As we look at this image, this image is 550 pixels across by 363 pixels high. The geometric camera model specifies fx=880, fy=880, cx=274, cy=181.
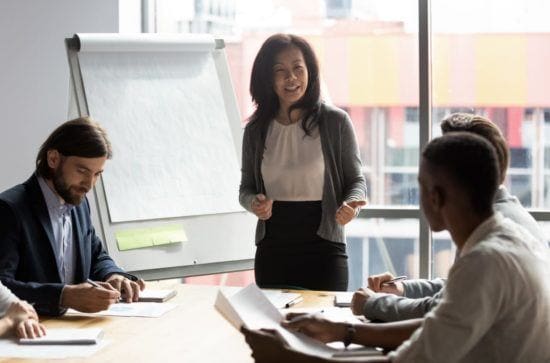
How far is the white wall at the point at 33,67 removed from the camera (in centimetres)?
448

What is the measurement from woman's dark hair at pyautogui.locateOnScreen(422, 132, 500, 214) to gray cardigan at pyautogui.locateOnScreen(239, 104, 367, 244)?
1.76 m

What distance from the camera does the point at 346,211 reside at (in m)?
3.30

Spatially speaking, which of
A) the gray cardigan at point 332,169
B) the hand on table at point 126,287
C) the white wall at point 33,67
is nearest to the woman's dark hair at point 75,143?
the hand on table at point 126,287

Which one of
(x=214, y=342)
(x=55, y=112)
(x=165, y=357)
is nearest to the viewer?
(x=165, y=357)

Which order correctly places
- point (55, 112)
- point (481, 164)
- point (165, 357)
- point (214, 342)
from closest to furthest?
1. point (481, 164)
2. point (165, 357)
3. point (214, 342)
4. point (55, 112)

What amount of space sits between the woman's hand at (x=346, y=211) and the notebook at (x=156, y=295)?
71cm

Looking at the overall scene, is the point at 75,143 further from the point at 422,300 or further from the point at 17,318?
the point at 422,300

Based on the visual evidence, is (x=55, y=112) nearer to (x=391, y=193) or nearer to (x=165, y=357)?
(x=391, y=193)

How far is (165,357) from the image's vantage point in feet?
7.32

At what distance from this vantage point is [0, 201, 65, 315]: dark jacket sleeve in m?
2.65

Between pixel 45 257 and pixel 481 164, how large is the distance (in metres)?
1.66

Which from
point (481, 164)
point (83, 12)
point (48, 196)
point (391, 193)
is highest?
point (83, 12)

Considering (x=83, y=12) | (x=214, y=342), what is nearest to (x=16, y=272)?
(x=214, y=342)

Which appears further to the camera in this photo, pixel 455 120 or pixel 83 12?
pixel 83 12
